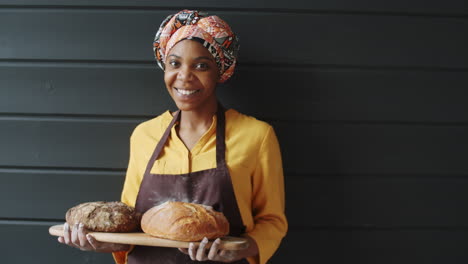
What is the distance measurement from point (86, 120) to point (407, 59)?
1.27 m

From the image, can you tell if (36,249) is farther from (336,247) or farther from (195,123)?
(336,247)

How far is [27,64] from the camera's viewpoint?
1.75 m

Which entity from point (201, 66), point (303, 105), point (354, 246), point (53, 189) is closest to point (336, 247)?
point (354, 246)

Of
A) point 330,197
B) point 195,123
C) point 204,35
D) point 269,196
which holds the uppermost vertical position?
point 204,35

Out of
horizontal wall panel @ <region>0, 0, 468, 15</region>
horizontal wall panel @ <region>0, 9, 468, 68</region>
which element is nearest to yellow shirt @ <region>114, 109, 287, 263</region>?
horizontal wall panel @ <region>0, 9, 468, 68</region>

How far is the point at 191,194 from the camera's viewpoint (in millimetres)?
1406

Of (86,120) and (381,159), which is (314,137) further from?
(86,120)

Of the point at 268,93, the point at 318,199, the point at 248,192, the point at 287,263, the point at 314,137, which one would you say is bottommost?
the point at 287,263

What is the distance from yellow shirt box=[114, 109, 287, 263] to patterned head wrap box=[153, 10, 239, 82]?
0.22 meters

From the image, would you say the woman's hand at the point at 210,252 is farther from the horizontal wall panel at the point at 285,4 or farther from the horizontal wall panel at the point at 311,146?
the horizontal wall panel at the point at 285,4

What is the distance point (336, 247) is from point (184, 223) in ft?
2.65

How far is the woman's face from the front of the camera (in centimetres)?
139

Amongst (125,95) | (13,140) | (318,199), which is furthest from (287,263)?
(13,140)

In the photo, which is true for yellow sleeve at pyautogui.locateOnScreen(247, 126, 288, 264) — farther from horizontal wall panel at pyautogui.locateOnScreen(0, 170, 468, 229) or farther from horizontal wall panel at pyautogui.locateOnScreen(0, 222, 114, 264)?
horizontal wall panel at pyautogui.locateOnScreen(0, 222, 114, 264)
